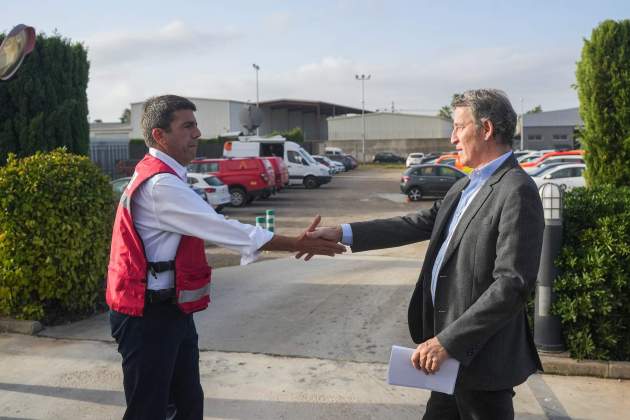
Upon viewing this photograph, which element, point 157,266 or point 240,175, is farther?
point 240,175

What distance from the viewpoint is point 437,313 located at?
280 cm

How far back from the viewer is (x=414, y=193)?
82.6 ft

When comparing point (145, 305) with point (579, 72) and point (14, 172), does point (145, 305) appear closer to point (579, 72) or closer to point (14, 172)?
point (14, 172)

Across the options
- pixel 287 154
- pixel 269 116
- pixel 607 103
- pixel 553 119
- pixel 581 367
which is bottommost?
pixel 581 367

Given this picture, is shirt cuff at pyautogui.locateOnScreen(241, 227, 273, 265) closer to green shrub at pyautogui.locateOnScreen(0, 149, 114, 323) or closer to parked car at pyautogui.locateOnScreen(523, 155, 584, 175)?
green shrub at pyautogui.locateOnScreen(0, 149, 114, 323)

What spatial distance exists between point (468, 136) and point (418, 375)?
1.03m

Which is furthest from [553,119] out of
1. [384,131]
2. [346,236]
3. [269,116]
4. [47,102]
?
[346,236]

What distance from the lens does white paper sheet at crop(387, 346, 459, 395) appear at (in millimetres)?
2584

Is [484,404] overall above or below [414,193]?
above

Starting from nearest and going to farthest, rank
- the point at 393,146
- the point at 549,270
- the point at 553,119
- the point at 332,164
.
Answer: the point at 549,270
the point at 332,164
the point at 553,119
the point at 393,146

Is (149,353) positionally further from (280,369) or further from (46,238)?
(46,238)

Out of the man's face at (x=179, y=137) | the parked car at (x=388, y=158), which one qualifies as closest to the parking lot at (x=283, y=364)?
the man's face at (x=179, y=137)

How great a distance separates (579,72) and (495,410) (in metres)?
6.71

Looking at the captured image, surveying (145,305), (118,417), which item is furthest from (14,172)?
(145,305)
